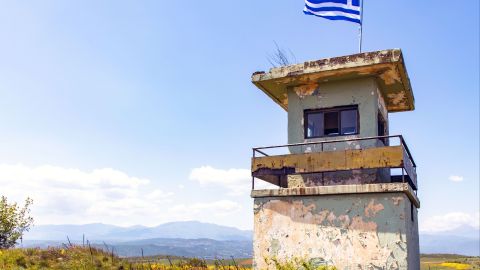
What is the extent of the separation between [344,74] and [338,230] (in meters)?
5.29

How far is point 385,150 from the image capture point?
13328mm

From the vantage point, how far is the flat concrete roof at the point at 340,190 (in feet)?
41.3

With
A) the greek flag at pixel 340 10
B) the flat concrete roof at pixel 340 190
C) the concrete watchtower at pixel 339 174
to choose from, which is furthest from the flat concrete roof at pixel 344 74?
the flat concrete roof at pixel 340 190

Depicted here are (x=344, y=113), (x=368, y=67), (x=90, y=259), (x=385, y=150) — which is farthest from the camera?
(x=90, y=259)

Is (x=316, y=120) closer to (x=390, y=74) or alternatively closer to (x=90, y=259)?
(x=390, y=74)

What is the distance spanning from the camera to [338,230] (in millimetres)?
13203

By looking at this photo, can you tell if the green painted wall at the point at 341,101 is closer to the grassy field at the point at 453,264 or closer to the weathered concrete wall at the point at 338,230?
the weathered concrete wall at the point at 338,230

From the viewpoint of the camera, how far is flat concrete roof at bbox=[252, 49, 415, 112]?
46.9 ft

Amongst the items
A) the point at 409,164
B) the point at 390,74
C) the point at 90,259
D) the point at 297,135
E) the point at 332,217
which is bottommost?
the point at 90,259

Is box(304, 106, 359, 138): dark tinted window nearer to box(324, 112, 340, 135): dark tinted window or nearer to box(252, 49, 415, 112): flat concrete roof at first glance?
box(324, 112, 340, 135): dark tinted window

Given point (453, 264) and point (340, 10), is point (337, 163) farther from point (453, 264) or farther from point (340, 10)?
point (453, 264)

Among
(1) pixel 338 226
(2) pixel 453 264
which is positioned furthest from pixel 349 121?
(2) pixel 453 264

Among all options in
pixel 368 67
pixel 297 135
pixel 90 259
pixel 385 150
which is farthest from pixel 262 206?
pixel 90 259

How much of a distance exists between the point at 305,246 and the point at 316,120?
15.4ft
